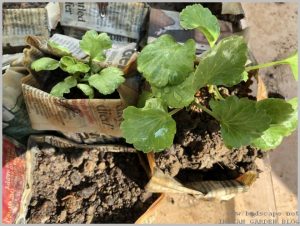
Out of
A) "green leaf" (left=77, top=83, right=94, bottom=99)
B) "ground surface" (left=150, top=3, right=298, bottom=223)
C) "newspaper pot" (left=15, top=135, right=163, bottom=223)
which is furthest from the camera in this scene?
"ground surface" (left=150, top=3, right=298, bottom=223)

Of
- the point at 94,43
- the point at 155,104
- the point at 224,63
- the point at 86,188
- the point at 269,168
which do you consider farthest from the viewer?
the point at 269,168

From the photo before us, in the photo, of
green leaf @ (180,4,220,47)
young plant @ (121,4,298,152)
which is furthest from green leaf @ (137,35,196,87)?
green leaf @ (180,4,220,47)

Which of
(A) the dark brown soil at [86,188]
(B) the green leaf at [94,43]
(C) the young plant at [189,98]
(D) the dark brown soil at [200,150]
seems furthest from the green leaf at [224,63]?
(A) the dark brown soil at [86,188]

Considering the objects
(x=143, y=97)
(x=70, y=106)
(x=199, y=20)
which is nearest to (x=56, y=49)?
(x=70, y=106)

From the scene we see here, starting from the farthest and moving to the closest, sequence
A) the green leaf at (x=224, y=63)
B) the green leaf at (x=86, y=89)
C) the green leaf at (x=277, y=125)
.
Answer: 1. the green leaf at (x=86, y=89)
2. the green leaf at (x=277, y=125)
3. the green leaf at (x=224, y=63)

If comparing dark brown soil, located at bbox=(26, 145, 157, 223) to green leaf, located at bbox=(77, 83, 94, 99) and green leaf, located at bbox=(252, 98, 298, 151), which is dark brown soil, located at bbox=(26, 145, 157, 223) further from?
green leaf, located at bbox=(252, 98, 298, 151)

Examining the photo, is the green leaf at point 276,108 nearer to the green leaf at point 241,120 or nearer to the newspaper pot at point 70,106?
the green leaf at point 241,120

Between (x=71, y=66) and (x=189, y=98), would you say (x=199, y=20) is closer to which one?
(x=189, y=98)
